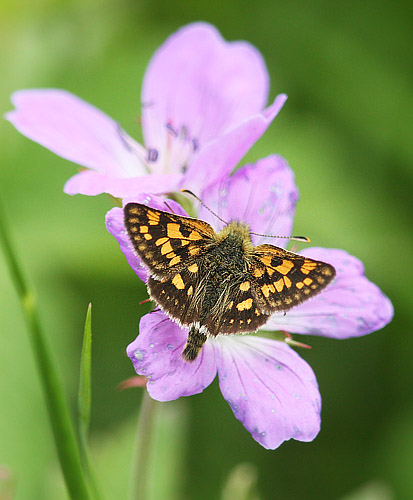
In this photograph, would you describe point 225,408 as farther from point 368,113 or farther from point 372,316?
point 368,113

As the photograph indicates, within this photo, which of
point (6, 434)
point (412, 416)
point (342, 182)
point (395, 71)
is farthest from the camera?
point (395, 71)

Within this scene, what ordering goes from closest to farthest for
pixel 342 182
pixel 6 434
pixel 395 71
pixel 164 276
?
pixel 164 276
pixel 6 434
pixel 342 182
pixel 395 71

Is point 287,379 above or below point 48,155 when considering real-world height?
below

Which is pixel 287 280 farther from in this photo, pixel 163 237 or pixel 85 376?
pixel 85 376

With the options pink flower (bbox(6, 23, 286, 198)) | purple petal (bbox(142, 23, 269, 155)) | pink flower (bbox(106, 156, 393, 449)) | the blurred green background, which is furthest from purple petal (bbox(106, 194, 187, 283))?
the blurred green background

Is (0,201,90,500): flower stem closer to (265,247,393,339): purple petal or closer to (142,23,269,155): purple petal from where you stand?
(265,247,393,339): purple petal

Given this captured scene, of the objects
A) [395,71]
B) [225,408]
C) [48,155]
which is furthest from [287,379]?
[395,71]

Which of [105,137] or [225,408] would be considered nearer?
[105,137]

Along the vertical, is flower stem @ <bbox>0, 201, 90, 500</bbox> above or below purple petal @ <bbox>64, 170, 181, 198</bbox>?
below
